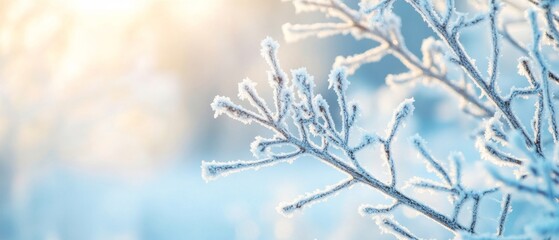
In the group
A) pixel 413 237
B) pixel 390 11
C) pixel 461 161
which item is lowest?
pixel 413 237

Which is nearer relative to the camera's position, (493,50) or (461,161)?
(461,161)

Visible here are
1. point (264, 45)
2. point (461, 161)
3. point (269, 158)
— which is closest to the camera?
point (461, 161)

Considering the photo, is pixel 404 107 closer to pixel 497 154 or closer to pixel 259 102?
pixel 497 154

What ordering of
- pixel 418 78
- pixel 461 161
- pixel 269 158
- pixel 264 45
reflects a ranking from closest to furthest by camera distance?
pixel 461 161 → pixel 264 45 → pixel 269 158 → pixel 418 78

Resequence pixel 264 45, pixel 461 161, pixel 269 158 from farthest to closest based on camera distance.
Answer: pixel 269 158, pixel 264 45, pixel 461 161

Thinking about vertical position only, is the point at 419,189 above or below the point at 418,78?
below

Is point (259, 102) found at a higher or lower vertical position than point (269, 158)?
higher

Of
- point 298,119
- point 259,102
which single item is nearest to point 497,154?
point 298,119

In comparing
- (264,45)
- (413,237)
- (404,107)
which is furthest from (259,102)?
(413,237)

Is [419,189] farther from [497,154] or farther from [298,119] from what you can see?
[298,119]
